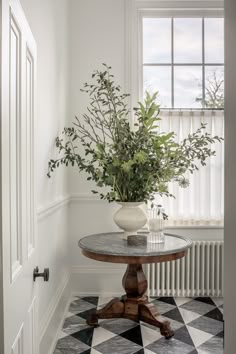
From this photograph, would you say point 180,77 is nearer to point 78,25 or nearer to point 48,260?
point 78,25

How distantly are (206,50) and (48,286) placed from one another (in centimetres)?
274

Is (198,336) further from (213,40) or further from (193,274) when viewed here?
(213,40)

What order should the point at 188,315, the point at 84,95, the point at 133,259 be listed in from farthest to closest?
the point at 84,95, the point at 188,315, the point at 133,259

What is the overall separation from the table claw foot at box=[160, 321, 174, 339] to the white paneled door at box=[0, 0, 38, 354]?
1335mm

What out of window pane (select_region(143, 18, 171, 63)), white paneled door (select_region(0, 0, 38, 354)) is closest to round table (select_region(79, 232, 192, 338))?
white paneled door (select_region(0, 0, 38, 354))

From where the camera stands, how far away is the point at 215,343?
270 cm

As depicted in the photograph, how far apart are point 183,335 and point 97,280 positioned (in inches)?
45.7

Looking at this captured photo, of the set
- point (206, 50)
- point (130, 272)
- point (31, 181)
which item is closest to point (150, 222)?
point (130, 272)

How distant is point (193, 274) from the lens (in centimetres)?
364

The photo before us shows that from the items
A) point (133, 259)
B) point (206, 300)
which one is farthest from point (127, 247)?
point (206, 300)

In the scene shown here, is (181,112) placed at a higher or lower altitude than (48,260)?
higher

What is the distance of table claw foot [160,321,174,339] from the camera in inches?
109

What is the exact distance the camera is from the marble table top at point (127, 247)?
2.64 meters
